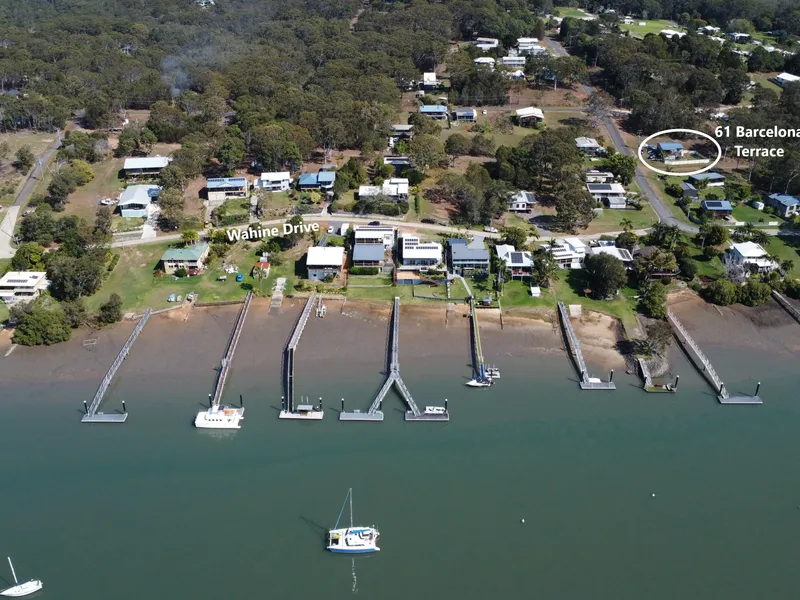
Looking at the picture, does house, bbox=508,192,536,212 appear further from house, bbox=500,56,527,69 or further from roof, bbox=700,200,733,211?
house, bbox=500,56,527,69

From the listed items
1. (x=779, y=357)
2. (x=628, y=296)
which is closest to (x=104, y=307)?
(x=628, y=296)

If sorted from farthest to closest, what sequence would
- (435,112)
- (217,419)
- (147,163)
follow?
(435,112) → (147,163) → (217,419)

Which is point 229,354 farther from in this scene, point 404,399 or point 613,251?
point 613,251

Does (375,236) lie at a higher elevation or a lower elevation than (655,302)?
higher

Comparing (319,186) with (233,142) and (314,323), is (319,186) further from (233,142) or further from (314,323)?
(314,323)

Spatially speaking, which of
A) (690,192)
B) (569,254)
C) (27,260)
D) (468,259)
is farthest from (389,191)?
(27,260)

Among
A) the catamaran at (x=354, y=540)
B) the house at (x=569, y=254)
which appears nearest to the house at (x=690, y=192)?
the house at (x=569, y=254)

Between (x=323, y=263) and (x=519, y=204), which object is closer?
(x=323, y=263)
